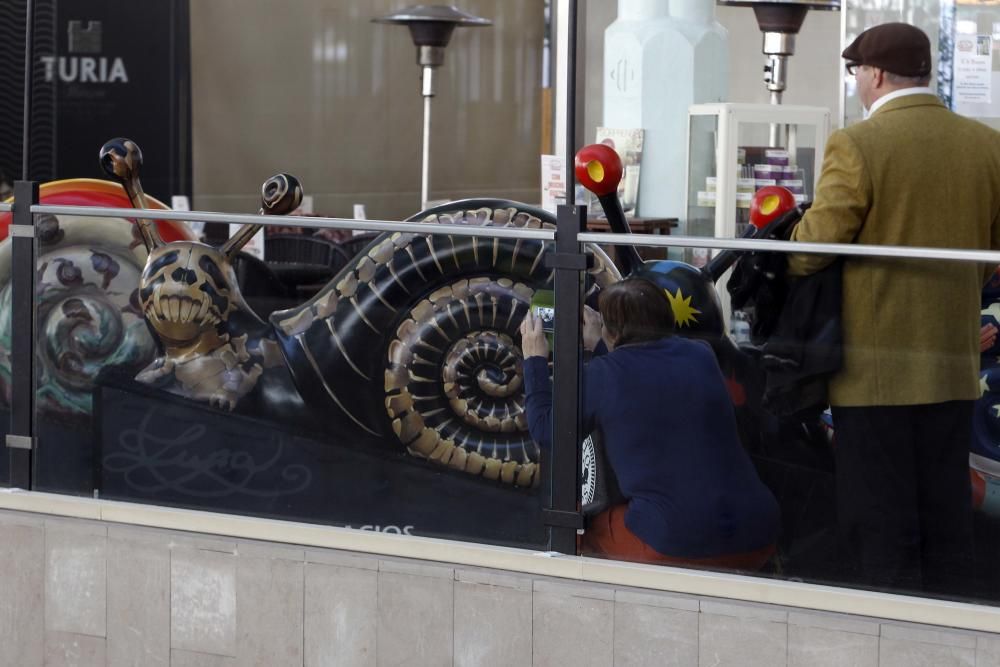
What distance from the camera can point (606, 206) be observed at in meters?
4.12

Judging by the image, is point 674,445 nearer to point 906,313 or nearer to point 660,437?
point 660,437

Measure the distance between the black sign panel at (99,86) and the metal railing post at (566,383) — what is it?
393 cm

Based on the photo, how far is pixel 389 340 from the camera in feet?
13.8

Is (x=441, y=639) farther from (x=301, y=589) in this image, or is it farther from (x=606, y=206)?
(x=606, y=206)

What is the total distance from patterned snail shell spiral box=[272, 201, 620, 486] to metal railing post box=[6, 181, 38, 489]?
0.85 meters

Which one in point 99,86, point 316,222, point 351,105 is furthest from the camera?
point 351,105

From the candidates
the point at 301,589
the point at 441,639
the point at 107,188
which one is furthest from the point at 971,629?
the point at 107,188

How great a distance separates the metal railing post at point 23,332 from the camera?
4.63 m

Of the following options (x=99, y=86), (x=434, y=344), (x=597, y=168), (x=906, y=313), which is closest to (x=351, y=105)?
(x=99, y=86)

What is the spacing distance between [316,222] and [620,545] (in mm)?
1192

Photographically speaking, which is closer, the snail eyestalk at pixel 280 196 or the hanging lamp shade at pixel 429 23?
the snail eyestalk at pixel 280 196

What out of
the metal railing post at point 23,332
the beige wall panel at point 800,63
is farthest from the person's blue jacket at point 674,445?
the beige wall panel at point 800,63

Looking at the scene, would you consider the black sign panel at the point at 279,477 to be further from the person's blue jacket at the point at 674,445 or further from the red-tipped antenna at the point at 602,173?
the red-tipped antenna at the point at 602,173

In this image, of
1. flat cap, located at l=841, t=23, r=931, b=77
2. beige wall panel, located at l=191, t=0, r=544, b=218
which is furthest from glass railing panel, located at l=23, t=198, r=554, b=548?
beige wall panel, located at l=191, t=0, r=544, b=218
